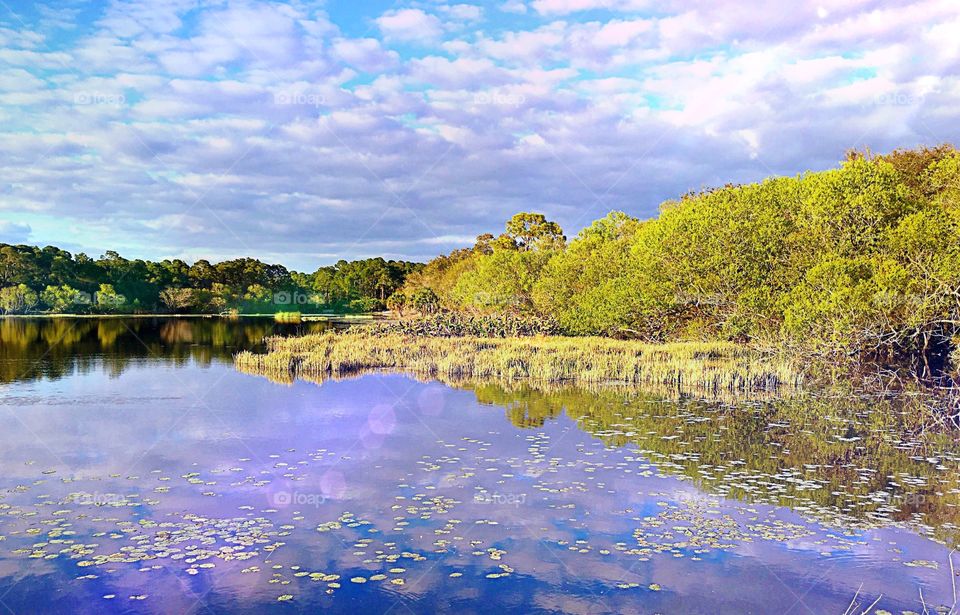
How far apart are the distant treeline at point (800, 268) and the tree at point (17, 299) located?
87379mm

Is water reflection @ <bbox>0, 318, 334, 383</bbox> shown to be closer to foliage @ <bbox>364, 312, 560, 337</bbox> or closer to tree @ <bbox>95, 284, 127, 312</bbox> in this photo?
foliage @ <bbox>364, 312, 560, 337</bbox>

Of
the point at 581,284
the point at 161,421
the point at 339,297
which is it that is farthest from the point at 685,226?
the point at 339,297

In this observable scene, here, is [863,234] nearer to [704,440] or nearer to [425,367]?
[704,440]

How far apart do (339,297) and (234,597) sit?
461 feet

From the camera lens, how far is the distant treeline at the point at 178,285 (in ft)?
351

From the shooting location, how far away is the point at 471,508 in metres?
12.6

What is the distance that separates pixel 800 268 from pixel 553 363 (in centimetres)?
1319

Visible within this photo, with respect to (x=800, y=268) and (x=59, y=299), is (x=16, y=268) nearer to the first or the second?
(x=59, y=299)

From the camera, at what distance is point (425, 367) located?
118ft

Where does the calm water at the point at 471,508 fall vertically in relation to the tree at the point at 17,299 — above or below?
below

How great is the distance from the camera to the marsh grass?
1189 inches

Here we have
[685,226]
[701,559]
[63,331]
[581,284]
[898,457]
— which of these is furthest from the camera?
[63,331]

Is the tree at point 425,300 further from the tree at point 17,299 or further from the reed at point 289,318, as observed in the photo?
the tree at point 17,299

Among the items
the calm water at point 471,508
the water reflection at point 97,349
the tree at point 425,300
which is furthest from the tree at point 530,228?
the calm water at point 471,508
